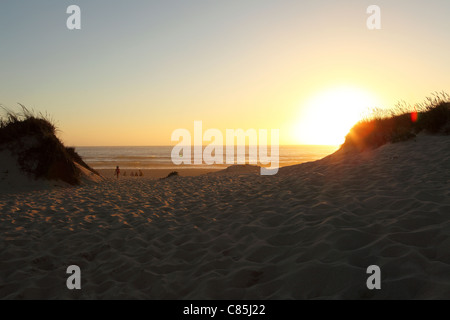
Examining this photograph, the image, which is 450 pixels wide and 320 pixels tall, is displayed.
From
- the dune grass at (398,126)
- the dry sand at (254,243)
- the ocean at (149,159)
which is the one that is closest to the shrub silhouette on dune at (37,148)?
the dry sand at (254,243)

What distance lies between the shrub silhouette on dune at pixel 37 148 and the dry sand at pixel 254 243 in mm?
4967

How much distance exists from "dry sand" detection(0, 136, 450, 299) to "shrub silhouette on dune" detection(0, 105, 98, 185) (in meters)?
4.97

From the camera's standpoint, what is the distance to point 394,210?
14.3ft

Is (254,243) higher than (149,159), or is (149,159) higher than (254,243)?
(149,159)

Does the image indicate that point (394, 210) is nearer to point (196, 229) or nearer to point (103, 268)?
point (196, 229)

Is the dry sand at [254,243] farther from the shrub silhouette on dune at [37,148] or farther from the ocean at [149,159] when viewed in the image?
the ocean at [149,159]

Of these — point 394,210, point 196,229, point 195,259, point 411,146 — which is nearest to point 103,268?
point 195,259

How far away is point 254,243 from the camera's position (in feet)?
13.4

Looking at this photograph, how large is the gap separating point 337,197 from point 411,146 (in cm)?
462

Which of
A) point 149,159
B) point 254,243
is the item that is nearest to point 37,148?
point 254,243

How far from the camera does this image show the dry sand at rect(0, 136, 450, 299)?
9.67 ft

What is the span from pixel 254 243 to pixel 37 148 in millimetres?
11175

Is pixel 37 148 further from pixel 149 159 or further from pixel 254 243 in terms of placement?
pixel 149 159

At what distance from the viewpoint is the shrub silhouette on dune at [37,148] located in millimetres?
11320
